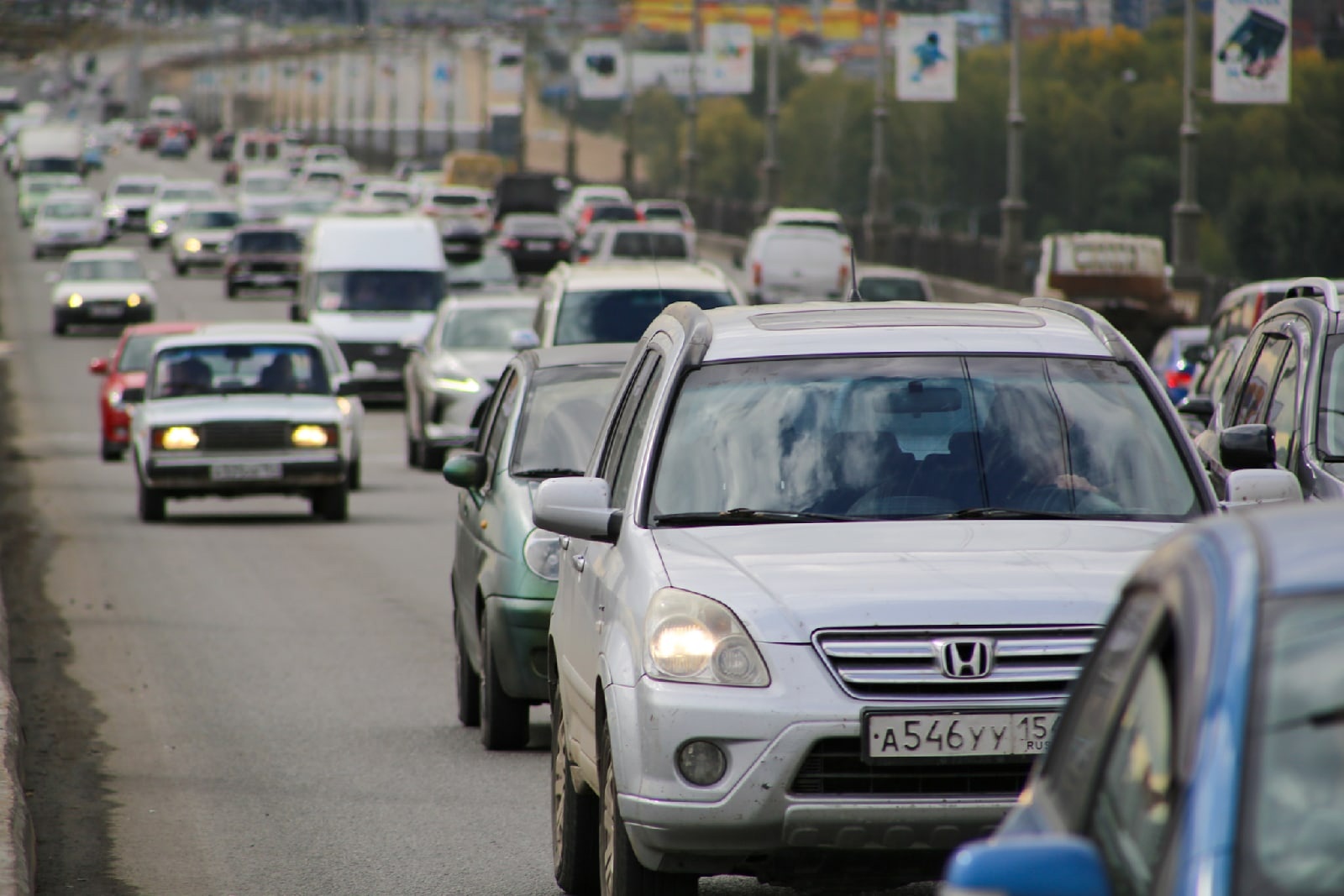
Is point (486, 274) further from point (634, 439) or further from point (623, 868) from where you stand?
point (623, 868)

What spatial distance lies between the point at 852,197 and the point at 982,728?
152m

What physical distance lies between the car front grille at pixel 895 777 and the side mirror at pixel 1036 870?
2858 millimetres

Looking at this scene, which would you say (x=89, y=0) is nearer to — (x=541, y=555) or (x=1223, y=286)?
(x=1223, y=286)

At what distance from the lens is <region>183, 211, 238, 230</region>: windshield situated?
71.1 m

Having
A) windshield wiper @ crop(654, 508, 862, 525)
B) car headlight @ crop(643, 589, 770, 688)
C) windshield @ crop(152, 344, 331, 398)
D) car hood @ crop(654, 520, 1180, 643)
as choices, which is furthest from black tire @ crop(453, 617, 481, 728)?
windshield @ crop(152, 344, 331, 398)

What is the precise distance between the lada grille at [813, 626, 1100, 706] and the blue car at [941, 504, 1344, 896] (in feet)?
7.97

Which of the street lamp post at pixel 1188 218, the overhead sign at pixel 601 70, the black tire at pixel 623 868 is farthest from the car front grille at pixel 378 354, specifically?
the overhead sign at pixel 601 70

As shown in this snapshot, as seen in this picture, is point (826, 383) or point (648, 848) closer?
point (648, 848)

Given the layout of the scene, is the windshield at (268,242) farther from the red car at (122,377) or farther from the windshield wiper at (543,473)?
the windshield wiper at (543,473)

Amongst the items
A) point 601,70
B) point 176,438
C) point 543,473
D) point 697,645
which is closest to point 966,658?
point 697,645

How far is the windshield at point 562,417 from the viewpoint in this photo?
11.0m

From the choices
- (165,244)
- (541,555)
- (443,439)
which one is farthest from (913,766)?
(165,244)

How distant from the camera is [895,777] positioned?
586 centimetres

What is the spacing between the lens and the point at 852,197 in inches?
6152
